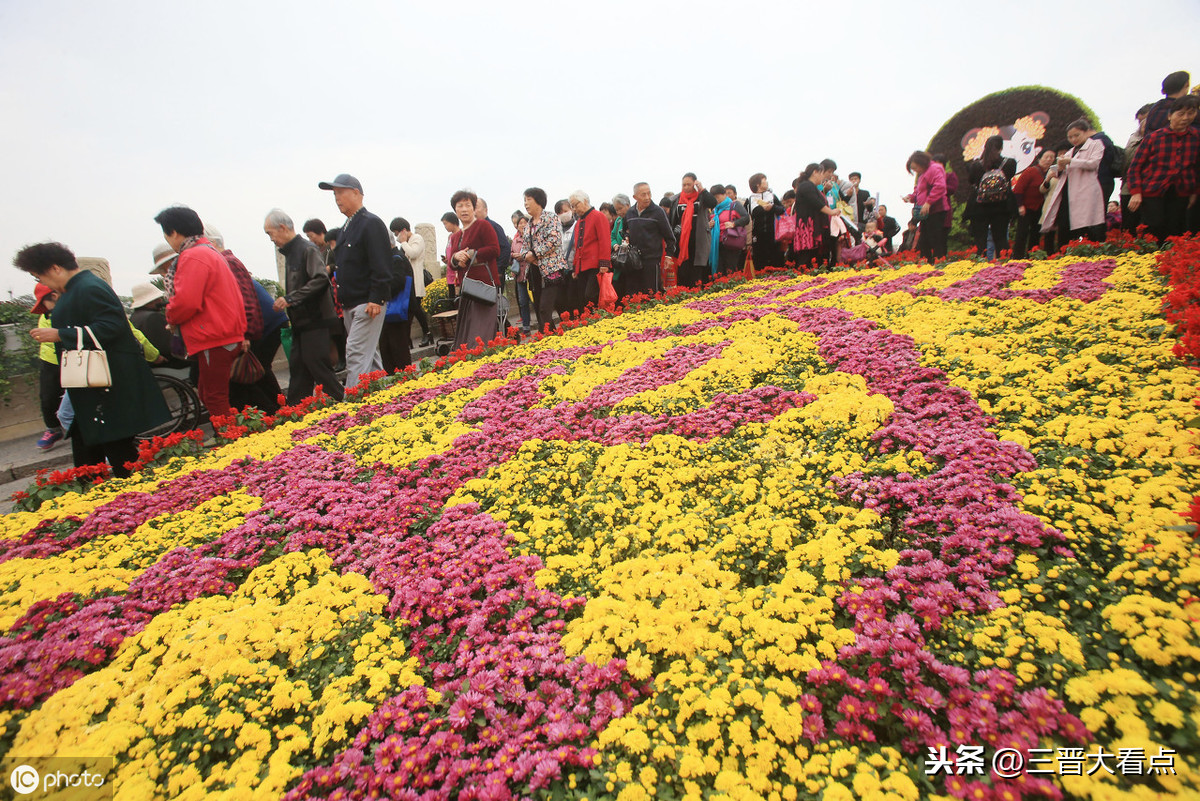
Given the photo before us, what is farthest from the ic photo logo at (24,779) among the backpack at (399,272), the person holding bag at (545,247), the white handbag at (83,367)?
the person holding bag at (545,247)

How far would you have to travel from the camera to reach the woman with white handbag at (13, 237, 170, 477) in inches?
183

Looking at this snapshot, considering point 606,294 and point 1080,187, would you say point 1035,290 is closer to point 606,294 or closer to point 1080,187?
point 1080,187

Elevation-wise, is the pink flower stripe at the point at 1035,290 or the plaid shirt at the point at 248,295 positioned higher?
the plaid shirt at the point at 248,295

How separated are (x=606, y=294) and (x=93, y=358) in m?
6.91

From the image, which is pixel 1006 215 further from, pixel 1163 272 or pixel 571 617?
pixel 571 617

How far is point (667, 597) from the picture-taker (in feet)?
9.13

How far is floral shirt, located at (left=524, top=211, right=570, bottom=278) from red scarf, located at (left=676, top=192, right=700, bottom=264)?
381cm

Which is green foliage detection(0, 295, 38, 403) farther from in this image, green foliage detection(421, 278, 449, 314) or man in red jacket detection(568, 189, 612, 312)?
man in red jacket detection(568, 189, 612, 312)

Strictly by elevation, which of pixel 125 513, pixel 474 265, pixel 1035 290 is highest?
pixel 474 265

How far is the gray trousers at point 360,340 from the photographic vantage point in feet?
22.6

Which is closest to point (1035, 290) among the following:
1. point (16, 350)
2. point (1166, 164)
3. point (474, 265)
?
point (1166, 164)

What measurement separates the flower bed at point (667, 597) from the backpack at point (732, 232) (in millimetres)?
7562

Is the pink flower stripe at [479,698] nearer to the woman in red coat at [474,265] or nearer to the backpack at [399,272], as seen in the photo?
the backpack at [399,272]

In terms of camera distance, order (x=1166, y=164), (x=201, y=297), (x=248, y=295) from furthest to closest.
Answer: (x=1166, y=164) < (x=248, y=295) < (x=201, y=297)
